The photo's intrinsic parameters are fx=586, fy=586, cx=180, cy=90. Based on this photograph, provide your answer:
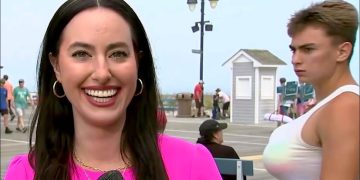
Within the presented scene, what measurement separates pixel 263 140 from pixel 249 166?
8.68 meters

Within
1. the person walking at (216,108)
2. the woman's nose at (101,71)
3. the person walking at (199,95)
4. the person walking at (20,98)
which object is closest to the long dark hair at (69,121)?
the woman's nose at (101,71)

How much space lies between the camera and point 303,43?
207 cm

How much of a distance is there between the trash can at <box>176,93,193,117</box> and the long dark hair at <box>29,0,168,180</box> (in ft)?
68.1

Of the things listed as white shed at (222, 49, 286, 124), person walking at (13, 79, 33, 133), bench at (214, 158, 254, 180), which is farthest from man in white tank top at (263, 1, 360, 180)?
white shed at (222, 49, 286, 124)

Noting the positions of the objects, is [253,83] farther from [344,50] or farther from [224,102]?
[344,50]

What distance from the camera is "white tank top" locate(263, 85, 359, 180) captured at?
2012mm

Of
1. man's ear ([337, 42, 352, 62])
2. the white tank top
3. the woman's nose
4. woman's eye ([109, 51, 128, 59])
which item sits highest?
man's ear ([337, 42, 352, 62])

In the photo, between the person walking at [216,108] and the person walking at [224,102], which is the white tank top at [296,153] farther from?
the person walking at [224,102]

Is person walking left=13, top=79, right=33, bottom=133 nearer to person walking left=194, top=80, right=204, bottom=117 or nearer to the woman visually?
person walking left=194, top=80, right=204, bottom=117


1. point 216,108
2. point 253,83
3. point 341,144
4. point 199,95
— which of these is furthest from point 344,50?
point 216,108

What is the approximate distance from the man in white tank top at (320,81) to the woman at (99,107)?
554mm

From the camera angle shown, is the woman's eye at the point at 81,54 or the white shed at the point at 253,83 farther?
the white shed at the point at 253,83

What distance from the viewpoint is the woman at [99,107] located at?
144 cm

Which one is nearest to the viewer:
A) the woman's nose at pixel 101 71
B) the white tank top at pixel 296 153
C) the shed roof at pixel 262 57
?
the woman's nose at pixel 101 71
